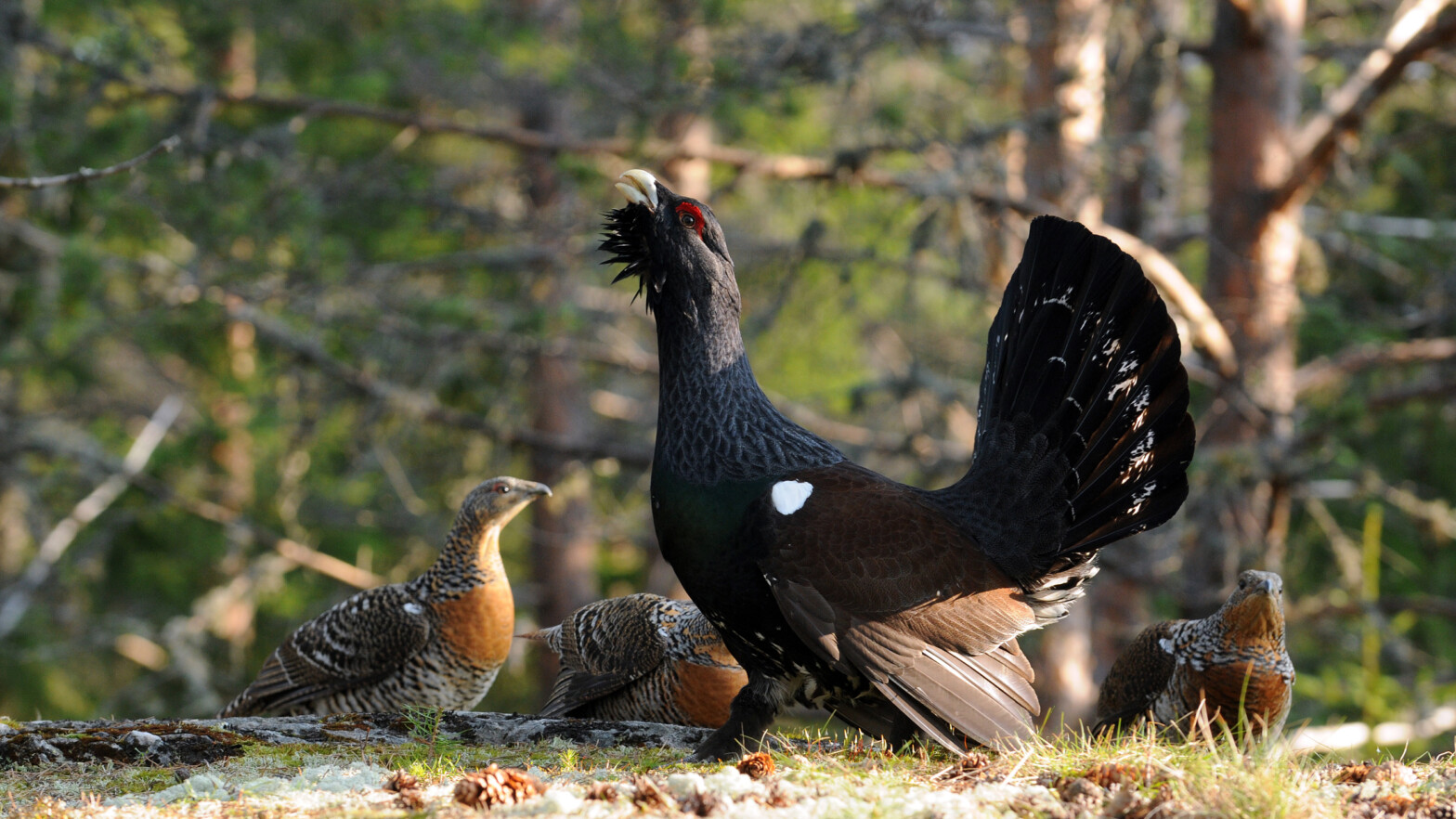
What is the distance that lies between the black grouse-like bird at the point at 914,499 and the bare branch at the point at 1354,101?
6.40 metres

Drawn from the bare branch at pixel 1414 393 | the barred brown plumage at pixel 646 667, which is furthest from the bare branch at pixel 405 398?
the bare branch at pixel 1414 393

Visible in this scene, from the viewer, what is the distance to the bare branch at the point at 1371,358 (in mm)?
10336

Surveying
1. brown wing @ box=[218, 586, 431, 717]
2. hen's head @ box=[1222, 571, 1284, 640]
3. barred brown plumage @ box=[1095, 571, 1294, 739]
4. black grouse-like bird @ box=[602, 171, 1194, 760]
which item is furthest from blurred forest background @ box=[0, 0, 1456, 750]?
black grouse-like bird @ box=[602, 171, 1194, 760]

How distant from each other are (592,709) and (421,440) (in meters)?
8.95

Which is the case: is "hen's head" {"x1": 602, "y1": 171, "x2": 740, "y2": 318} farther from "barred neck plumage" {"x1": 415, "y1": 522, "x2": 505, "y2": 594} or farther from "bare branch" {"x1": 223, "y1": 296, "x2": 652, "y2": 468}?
"bare branch" {"x1": 223, "y1": 296, "x2": 652, "y2": 468}

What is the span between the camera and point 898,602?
4133 mm

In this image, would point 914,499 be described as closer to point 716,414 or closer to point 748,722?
point 716,414

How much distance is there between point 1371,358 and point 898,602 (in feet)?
27.9

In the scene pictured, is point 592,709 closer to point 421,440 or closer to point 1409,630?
point 421,440

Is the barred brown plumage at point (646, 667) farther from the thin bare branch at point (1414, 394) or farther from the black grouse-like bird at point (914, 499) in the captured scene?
the thin bare branch at point (1414, 394)

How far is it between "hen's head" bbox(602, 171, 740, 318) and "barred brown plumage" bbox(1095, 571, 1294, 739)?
239cm

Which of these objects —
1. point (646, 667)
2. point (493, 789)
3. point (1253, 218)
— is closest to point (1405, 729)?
point (1253, 218)

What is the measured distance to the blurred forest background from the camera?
1022 cm

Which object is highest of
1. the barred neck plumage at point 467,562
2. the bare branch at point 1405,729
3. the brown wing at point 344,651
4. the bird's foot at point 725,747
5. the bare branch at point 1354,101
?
the bare branch at point 1354,101
